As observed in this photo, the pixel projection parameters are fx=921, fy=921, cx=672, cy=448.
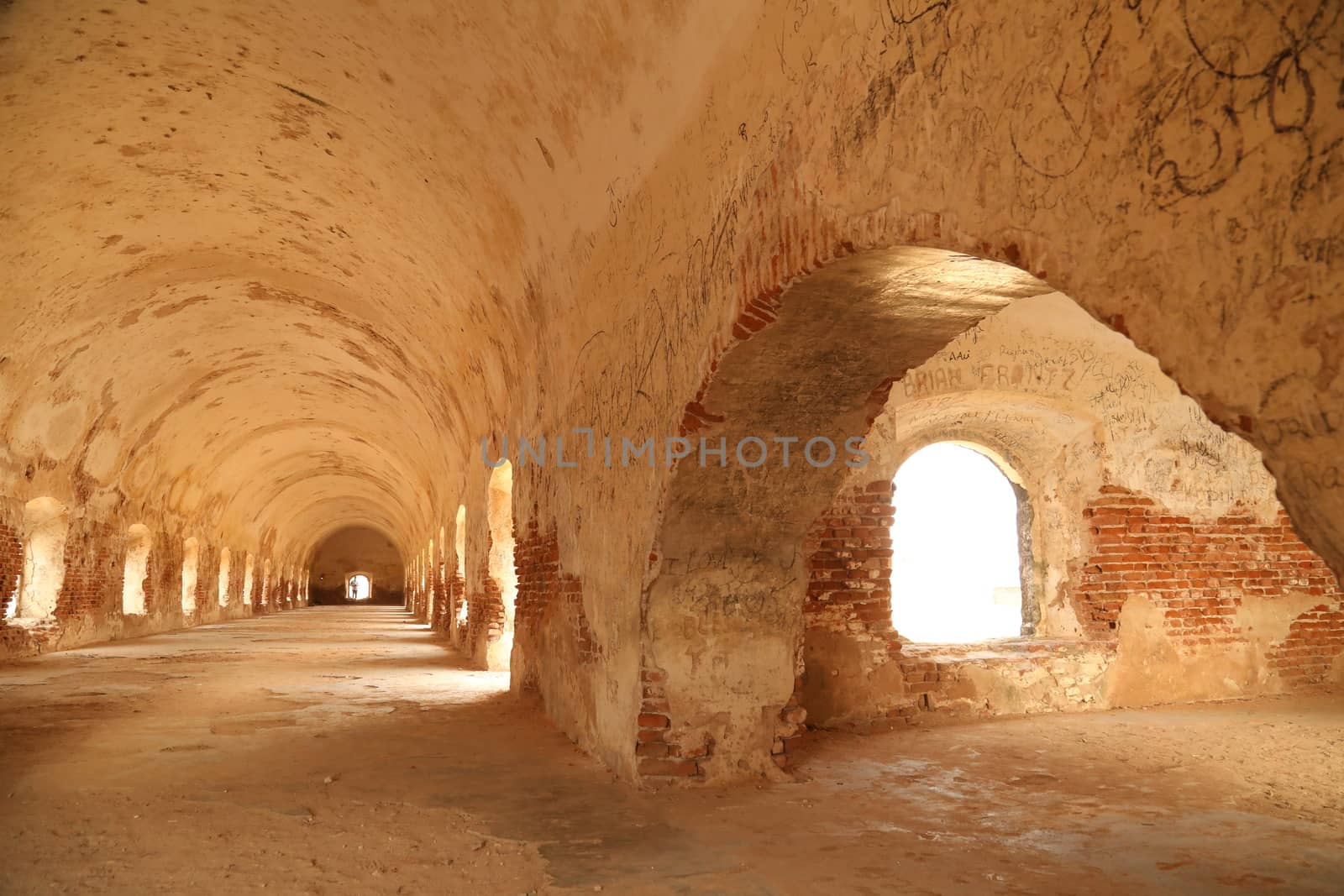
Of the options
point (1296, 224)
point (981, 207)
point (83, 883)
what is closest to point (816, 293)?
point (981, 207)

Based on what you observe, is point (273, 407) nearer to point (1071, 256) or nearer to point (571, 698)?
point (571, 698)

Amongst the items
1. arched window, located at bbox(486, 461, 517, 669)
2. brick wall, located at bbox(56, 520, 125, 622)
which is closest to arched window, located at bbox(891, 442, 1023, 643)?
arched window, located at bbox(486, 461, 517, 669)

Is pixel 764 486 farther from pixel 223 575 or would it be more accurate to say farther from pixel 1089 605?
pixel 223 575

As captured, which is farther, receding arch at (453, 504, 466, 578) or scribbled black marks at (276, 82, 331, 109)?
receding arch at (453, 504, 466, 578)

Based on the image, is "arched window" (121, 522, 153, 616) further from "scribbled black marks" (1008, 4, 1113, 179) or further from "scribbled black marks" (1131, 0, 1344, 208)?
"scribbled black marks" (1131, 0, 1344, 208)

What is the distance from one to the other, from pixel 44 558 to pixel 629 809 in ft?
40.0

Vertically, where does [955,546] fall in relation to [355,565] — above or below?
above

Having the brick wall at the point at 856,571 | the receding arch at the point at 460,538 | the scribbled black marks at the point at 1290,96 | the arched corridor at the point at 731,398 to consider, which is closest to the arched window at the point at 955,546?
the receding arch at the point at 460,538

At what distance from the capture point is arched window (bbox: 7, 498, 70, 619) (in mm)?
12773

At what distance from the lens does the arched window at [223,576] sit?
2314 cm

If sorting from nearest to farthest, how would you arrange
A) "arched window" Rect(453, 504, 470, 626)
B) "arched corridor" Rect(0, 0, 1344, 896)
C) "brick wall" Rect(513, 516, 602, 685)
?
"arched corridor" Rect(0, 0, 1344, 896) < "brick wall" Rect(513, 516, 602, 685) < "arched window" Rect(453, 504, 470, 626)

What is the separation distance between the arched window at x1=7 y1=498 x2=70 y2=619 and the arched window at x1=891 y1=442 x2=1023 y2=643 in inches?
569

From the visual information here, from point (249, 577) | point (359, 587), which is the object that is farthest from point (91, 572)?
point (359, 587)

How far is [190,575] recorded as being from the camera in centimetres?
2055
